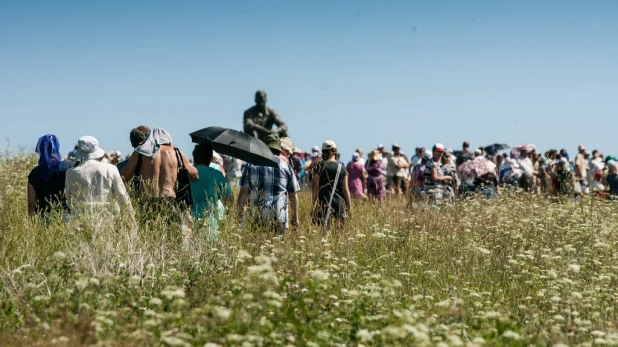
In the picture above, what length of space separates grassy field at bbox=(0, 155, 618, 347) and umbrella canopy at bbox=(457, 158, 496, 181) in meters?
5.71

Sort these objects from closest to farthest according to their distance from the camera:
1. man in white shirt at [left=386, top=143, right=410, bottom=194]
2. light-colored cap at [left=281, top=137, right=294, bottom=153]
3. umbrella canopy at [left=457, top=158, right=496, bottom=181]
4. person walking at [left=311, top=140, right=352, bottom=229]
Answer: light-colored cap at [left=281, top=137, right=294, bottom=153] < person walking at [left=311, top=140, right=352, bottom=229] < umbrella canopy at [left=457, top=158, right=496, bottom=181] < man in white shirt at [left=386, top=143, right=410, bottom=194]

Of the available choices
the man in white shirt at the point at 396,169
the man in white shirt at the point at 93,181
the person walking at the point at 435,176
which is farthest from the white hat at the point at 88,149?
the man in white shirt at the point at 396,169

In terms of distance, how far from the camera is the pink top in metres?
14.0

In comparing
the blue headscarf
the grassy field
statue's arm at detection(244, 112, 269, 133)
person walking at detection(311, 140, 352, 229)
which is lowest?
the grassy field

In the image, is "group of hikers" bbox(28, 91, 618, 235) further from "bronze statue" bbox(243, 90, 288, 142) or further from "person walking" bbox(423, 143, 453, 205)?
"bronze statue" bbox(243, 90, 288, 142)

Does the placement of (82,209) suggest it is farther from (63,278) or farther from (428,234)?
(428,234)

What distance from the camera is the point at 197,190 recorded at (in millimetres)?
8156

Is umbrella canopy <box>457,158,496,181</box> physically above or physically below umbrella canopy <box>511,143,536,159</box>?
below

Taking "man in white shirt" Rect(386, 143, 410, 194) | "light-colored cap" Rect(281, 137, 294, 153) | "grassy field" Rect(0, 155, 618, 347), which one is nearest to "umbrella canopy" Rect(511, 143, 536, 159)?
"man in white shirt" Rect(386, 143, 410, 194)

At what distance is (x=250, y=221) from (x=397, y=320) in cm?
353

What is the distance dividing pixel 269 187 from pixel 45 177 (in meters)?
2.38

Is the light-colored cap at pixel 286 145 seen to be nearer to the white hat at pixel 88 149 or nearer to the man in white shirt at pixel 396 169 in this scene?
the white hat at pixel 88 149

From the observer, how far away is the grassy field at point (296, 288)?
4461mm

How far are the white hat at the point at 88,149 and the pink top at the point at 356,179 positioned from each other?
286 inches
